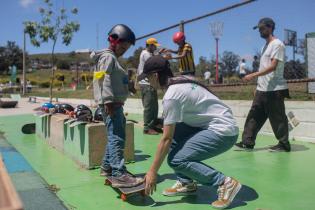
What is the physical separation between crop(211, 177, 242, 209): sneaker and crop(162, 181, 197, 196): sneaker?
16.7 inches

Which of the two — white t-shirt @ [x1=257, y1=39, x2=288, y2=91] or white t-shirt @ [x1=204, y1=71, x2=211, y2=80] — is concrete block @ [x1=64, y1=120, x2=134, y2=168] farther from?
white t-shirt @ [x1=204, y1=71, x2=211, y2=80]

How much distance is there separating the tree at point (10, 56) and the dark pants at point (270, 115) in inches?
3338

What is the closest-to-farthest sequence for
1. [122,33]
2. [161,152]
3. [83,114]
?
1. [161,152]
2. [122,33]
3. [83,114]

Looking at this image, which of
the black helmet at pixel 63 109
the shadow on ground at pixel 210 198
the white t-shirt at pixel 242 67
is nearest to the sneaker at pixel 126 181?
the shadow on ground at pixel 210 198

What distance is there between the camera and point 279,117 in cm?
599

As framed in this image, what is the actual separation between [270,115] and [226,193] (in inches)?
109

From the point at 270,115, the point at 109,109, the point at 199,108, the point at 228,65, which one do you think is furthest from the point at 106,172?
the point at 228,65

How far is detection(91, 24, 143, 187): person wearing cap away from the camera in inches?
169

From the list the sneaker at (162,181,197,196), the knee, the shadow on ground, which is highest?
the knee

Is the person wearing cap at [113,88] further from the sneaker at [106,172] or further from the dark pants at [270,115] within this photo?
the dark pants at [270,115]

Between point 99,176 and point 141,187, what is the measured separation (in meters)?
1.10

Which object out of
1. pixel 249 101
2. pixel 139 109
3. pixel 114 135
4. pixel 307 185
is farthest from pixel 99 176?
pixel 139 109

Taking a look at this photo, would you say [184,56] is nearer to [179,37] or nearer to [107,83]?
[179,37]

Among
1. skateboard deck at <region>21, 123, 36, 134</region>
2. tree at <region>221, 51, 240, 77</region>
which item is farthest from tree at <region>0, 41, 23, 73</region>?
skateboard deck at <region>21, 123, 36, 134</region>
